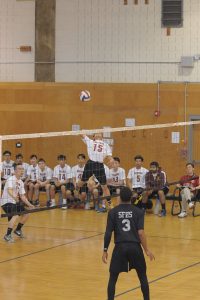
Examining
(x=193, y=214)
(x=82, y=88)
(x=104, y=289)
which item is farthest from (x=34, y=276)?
(x=82, y=88)

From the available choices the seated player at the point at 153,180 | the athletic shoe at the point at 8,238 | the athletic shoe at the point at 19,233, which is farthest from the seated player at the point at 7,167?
the athletic shoe at the point at 8,238

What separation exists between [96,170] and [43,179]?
3279 mm

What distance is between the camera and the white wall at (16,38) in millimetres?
28984

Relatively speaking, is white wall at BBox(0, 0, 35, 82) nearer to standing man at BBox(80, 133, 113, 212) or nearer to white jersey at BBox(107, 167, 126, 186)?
white jersey at BBox(107, 167, 126, 186)

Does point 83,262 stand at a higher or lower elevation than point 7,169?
lower

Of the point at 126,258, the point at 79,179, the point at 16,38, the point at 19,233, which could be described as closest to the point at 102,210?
the point at 79,179

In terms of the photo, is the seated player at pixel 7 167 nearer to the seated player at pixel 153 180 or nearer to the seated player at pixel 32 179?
the seated player at pixel 32 179

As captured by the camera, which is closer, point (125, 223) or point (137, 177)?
point (125, 223)

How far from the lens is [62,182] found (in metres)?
25.2

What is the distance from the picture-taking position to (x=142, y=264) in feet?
40.3

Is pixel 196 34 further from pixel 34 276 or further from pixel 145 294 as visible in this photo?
pixel 145 294

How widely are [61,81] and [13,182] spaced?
9947 millimetres

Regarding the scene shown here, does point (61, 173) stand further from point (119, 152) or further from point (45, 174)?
point (119, 152)

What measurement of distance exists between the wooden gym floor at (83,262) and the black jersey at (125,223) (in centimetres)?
219
